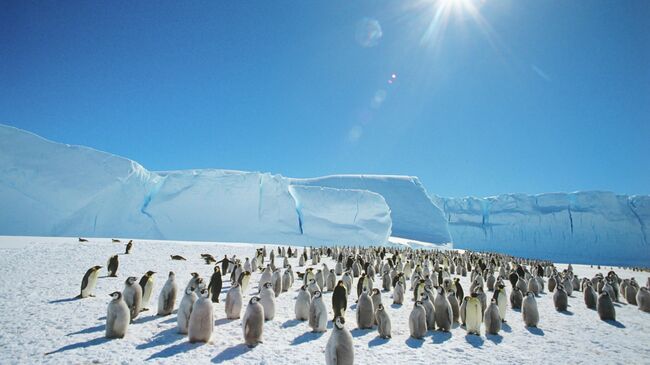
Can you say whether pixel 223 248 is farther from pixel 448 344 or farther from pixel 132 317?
pixel 448 344

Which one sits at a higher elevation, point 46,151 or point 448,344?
point 46,151

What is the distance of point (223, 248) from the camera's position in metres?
15.6

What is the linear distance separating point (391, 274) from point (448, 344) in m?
4.49

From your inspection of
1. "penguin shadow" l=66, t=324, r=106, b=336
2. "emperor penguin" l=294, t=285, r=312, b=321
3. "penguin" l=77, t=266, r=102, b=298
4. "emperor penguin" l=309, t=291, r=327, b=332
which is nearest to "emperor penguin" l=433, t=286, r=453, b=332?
"emperor penguin" l=309, t=291, r=327, b=332

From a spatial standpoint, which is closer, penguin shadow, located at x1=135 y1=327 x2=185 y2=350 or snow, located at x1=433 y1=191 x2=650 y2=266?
penguin shadow, located at x1=135 y1=327 x2=185 y2=350

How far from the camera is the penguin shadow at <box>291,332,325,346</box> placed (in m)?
4.65

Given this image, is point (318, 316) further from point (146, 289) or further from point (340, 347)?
point (146, 289)

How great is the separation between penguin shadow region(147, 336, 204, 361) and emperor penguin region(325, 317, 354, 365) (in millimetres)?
1648

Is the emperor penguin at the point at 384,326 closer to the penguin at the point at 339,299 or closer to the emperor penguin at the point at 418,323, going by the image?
the emperor penguin at the point at 418,323

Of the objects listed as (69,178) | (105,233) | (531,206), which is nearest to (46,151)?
(69,178)

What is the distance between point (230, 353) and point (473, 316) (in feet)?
11.5

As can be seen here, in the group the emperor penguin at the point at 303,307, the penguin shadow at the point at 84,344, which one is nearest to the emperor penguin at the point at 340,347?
the emperor penguin at the point at 303,307

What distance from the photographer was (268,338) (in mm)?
4711

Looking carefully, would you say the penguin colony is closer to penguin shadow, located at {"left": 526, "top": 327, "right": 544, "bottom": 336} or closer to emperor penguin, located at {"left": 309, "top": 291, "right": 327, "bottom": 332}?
emperor penguin, located at {"left": 309, "top": 291, "right": 327, "bottom": 332}
